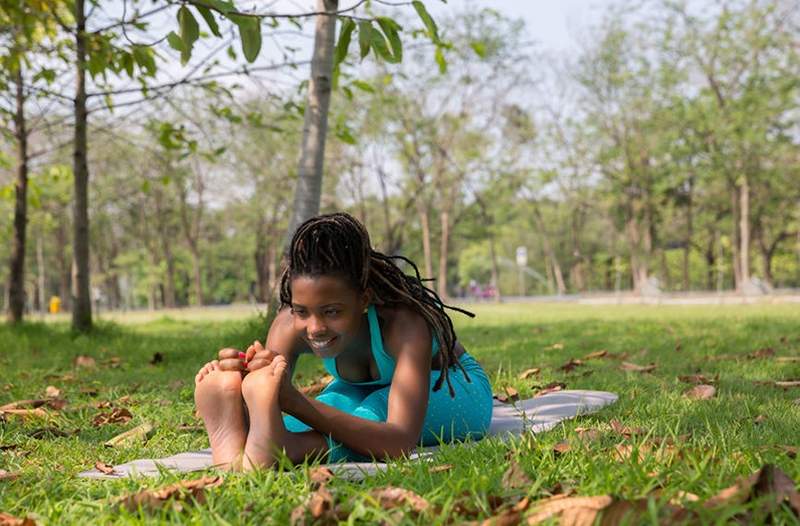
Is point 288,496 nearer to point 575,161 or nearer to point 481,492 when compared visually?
point 481,492

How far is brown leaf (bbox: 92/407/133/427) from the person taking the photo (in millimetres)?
4168

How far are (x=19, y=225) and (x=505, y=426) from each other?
1019cm

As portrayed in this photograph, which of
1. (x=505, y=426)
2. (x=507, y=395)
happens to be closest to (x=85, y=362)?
(x=507, y=395)

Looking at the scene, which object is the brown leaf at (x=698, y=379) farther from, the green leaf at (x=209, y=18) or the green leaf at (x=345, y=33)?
the green leaf at (x=209, y=18)

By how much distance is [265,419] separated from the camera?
8.65 feet

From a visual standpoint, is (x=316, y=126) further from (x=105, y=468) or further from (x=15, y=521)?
(x=15, y=521)

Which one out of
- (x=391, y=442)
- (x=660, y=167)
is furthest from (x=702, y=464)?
(x=660, y=167)

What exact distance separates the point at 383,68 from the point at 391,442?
26.1m

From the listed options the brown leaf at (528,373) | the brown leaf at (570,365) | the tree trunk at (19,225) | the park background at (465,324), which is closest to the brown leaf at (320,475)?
the park background at (465,324)

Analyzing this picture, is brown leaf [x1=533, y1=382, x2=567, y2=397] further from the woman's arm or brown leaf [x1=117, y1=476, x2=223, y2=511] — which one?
brown leaf [x1=117, y1=476, x2=223, y2=511]

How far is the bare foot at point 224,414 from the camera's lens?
2758mm

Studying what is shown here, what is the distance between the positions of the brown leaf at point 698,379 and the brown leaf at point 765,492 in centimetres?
301

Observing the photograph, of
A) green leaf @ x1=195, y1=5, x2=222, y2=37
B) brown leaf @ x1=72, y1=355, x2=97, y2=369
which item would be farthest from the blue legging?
brown leaf @ x1=72, y1=355, x2=97, y2=369

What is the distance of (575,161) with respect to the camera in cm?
3306
